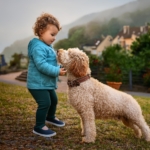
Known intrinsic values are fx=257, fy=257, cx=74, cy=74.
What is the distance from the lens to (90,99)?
258 cm

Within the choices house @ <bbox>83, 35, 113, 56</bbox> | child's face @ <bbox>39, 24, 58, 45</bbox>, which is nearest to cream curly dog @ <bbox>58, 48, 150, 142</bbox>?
child's face @ <bbox>39, 24, 58, 45</bbox>

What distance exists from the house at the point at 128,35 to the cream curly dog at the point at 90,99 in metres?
8.20

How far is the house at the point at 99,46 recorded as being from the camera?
1108cm

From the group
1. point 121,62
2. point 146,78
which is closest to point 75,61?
point 146,78

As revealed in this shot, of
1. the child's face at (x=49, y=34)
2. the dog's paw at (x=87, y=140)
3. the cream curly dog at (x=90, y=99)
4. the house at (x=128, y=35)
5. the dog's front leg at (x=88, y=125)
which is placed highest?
the house at (x=128, y=35)

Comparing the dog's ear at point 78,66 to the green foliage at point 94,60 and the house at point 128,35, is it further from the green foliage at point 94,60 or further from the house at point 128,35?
the house at point 128,35

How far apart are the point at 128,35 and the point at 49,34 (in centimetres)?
868

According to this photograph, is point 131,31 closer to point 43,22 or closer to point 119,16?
point 119,16

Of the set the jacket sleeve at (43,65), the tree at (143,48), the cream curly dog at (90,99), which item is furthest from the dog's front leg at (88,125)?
the tree at (143,48)

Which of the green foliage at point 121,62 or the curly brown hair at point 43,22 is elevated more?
the curly brown hair at point 43,22

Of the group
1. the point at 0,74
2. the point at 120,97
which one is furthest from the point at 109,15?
the point at 120,97

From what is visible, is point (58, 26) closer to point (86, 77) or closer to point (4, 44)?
point (86, 77)

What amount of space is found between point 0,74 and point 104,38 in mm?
4850

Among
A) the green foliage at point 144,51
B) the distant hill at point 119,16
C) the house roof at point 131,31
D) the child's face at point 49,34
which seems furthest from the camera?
the house roof at point 131,31
